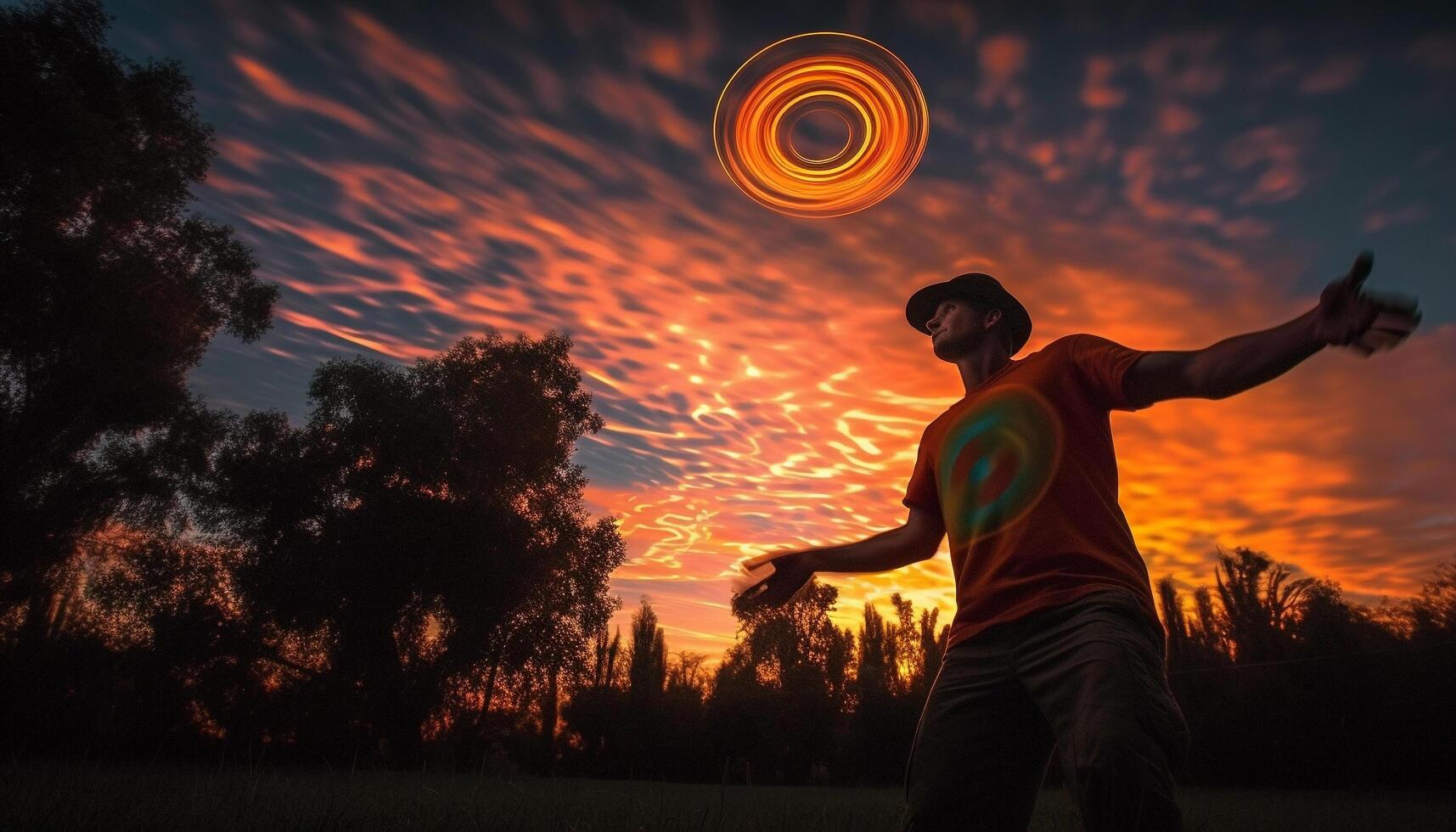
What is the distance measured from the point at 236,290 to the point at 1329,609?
44017mm

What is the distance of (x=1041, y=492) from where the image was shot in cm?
281

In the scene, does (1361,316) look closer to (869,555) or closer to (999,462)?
(999,462)

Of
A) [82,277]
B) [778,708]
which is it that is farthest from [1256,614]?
[82,277]

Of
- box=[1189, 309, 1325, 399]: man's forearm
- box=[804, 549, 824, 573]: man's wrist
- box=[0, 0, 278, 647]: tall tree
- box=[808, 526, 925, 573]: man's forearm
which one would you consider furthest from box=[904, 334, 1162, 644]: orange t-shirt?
box=[0, 0, 278, 647]: tall tree

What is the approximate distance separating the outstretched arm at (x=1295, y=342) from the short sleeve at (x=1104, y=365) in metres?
0.13

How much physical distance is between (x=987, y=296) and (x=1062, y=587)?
1.61 meters

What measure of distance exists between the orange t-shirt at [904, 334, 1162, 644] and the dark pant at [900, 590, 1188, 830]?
0.32 ft

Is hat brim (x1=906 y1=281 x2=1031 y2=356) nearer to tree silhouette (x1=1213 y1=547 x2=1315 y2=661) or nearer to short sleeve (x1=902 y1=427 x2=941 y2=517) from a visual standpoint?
short sleeve (x1=902 y1=427 x2=941 y2=517)

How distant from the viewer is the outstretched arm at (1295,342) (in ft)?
6.63

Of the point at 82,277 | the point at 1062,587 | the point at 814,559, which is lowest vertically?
the point at 1062,587

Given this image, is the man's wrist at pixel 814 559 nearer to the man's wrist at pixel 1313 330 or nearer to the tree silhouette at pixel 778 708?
the man's wrist at pixel 1313 330

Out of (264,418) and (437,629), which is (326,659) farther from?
(264,418)

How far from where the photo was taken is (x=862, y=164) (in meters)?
5.80

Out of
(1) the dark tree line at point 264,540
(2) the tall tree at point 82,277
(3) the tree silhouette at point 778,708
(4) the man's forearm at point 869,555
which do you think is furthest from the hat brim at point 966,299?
(3) the tree silhouette at point 778,708
